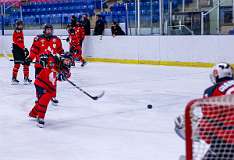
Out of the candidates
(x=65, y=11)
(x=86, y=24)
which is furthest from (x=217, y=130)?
(x=65, y=11)

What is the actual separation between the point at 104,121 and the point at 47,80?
2.73ft

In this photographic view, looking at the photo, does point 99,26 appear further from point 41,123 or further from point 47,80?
point 41,123

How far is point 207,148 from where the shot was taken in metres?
3.16

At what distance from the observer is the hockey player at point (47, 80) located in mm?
6059

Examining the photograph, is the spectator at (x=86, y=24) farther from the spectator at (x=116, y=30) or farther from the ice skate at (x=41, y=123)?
the ice skate at (x=41, y=123)

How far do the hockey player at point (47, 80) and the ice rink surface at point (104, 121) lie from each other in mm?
160

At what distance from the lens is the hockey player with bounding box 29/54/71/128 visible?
Result: 19.9ft

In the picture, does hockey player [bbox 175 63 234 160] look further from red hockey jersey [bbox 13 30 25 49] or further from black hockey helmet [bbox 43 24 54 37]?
red hockey jersey [bbox 13 30 25 49]

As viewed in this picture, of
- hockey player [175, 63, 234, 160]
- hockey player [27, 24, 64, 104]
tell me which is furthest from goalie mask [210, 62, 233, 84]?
hockey player [27, 24, 64, 104]

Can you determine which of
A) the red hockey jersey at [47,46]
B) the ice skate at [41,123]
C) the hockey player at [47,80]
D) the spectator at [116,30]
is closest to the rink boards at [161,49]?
the spectator at [116,30]

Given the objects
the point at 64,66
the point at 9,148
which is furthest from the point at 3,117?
the point at 9,148

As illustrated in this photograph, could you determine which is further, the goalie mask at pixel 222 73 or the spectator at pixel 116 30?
the spectator at pixel 116 30

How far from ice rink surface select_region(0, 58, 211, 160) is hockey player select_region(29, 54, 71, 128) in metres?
0.16

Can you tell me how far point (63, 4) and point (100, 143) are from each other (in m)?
15.0
